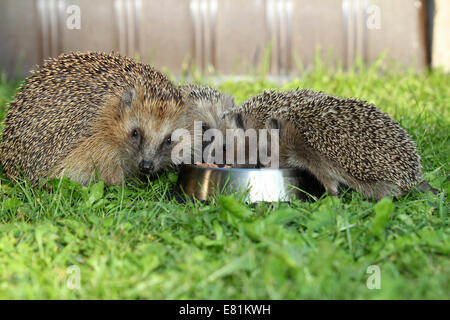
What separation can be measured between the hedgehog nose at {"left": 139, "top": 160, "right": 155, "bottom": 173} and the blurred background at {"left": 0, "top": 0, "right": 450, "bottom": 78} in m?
4.34

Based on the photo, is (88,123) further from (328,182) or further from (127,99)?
(328,182)

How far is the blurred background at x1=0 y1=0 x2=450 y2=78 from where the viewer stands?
8.09 meters

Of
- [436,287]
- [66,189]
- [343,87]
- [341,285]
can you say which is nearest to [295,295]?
[341,285]

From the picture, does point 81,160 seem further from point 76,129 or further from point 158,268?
point 158,268

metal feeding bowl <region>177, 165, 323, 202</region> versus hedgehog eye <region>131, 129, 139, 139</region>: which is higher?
hedgehog eye <region>131, 129, 139, 139</region>

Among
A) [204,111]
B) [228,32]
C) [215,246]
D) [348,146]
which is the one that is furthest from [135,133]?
[228,32]

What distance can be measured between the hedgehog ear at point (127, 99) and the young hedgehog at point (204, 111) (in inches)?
21.2

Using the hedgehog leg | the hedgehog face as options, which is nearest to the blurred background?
the hedgehog face

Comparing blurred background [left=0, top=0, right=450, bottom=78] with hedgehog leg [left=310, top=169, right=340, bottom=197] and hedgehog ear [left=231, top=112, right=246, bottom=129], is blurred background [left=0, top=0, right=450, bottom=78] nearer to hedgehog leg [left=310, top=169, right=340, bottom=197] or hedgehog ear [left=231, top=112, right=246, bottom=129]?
hedgehog ear [left=231, top=112, right=246, bottom=129]

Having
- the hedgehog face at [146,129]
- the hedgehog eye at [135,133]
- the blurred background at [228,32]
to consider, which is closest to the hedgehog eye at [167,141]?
the hedgehog face at [146,129]

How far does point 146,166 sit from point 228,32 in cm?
473

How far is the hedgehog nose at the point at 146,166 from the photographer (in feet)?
13.3

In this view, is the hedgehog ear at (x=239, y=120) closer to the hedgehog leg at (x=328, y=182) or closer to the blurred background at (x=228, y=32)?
the hedgehog leg at (x=328, y=182)

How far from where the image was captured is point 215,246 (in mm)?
2721
